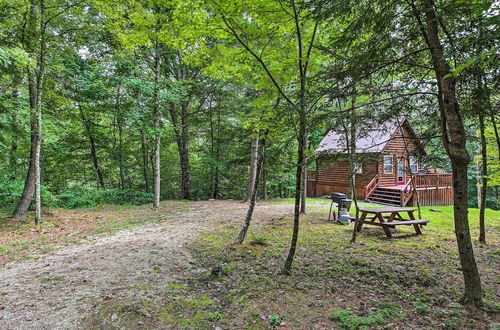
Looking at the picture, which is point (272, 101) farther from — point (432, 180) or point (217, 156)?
point (432, 180)

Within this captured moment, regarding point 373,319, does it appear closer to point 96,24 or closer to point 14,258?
point 14,258

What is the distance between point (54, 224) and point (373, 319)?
8.00 meters

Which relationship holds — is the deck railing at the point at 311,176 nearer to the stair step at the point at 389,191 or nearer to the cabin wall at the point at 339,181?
the cabin wall at the point at 339,181

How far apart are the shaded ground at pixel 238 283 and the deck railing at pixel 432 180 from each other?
896 centimetres

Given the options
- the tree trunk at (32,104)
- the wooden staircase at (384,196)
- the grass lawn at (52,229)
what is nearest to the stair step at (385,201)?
the wooden staircase at (384,196)

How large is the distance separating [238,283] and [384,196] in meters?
13.3

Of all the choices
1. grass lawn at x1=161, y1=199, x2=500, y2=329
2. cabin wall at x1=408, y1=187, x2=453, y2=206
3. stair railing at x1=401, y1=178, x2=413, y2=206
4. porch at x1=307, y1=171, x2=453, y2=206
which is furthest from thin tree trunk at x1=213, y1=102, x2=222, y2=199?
cabin wall at x1=408, y1=187, x2=453, y2=206

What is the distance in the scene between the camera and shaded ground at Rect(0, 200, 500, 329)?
8.55 ft

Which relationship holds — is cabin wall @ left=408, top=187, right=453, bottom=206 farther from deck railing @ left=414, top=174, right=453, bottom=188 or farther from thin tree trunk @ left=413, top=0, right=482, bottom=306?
thin tree trunk @ left=413, top=0, right=482, bottom=306

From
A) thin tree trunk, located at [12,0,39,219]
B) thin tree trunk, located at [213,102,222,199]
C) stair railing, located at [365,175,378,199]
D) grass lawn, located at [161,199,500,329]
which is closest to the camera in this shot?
grass lawn, located at [161,199,500,329]

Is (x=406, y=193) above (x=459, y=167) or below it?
below

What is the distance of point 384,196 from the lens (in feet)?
46.1

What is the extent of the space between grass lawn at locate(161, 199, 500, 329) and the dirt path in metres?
0.57

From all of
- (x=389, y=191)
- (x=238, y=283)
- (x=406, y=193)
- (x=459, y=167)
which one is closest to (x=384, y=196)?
(x=389, y=191)
